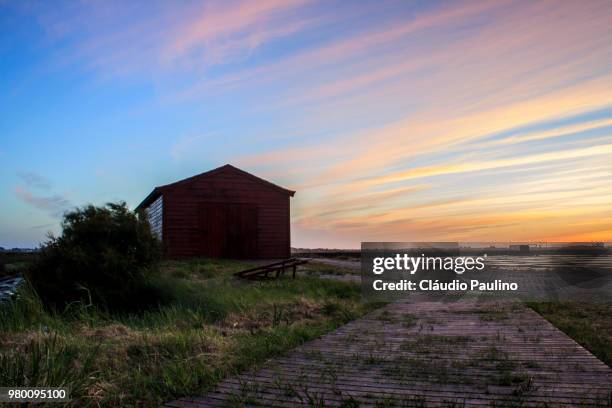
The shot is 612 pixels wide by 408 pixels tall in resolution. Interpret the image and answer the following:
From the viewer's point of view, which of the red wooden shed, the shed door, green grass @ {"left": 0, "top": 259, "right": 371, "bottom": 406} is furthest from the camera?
the shed door

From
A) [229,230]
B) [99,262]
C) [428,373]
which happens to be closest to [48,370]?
[428,373]

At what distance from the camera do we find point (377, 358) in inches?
272

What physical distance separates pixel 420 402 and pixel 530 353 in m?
2.96

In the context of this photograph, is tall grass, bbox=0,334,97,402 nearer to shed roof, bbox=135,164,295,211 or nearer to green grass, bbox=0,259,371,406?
green grass, bbox=0,259,371,406

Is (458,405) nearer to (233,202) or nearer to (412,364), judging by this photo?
(412,364)

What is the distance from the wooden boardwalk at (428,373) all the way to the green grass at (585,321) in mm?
675

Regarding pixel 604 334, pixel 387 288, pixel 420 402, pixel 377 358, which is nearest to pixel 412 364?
pixel 377 358

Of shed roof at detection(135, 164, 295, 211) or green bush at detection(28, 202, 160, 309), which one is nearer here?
green bush at detection(28, 202, 160, 309)

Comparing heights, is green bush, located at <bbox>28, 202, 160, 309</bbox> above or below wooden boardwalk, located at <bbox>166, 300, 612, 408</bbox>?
above

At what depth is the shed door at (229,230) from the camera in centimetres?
2870

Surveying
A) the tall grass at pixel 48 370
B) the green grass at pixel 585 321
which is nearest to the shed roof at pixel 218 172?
the green grass at pixel 585 321

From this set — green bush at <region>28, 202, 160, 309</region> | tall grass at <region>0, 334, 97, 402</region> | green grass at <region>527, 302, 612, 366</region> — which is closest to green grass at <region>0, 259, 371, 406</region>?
tall grass at <region>0, 334, 97, 402</region>

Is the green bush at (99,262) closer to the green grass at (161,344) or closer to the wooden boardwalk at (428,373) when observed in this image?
the green grass at (161,344)

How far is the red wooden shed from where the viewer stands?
28.3 m
